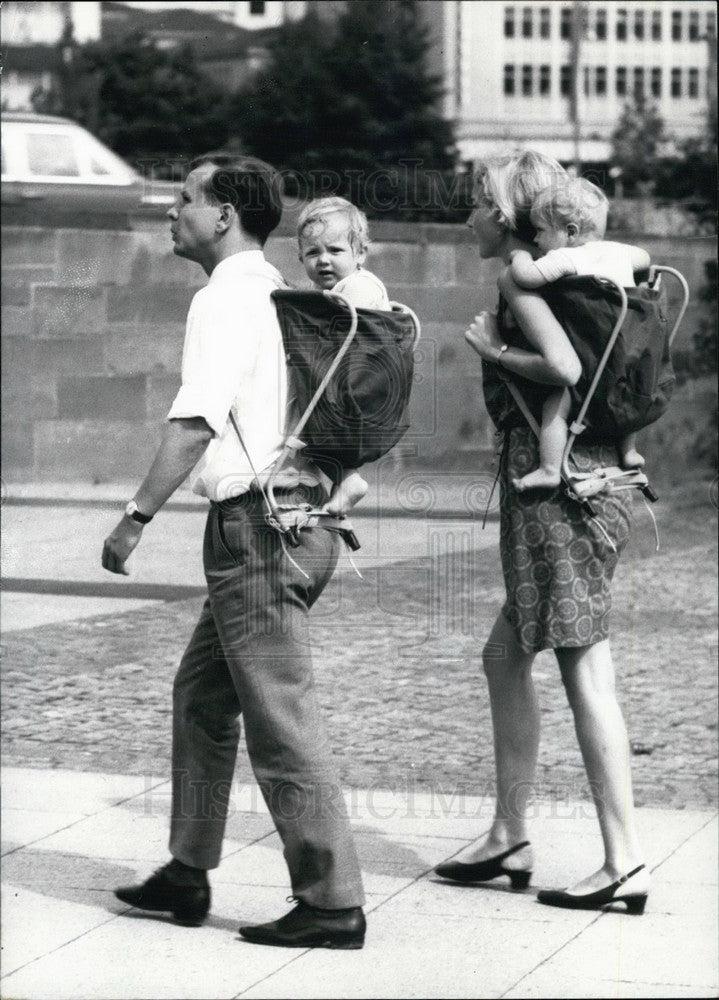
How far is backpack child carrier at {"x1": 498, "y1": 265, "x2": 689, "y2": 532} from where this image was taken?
4043mm

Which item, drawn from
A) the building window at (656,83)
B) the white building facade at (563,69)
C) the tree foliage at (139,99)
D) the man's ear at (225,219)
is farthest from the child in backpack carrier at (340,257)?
the building window at (656,83)

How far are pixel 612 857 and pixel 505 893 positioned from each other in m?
0.30

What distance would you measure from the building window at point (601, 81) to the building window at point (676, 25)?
62.0 ft

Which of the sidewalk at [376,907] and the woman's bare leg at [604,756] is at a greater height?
the woman's bare leg at [604,756]

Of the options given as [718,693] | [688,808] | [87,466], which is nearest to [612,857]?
[688,808]

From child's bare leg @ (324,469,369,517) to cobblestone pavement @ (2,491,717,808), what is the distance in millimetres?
1794

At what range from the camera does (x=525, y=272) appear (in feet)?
13.3

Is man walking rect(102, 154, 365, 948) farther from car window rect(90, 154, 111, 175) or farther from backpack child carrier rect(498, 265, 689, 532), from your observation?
car window rect(90, 154, 111, 175)

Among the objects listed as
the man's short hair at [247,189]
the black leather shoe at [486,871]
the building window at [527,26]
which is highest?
the building window at [527,26]

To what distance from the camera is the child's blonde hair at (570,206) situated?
4066 millimetres

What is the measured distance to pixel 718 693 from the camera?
22.9 ft

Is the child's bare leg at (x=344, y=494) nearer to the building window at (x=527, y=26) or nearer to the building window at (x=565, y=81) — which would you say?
the building window at (x=527, y=26)

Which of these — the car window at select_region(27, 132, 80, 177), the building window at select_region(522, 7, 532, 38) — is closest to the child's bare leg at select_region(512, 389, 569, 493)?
the car window at select_region(27, 132, 80, 177)

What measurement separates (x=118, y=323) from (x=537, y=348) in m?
9.38
